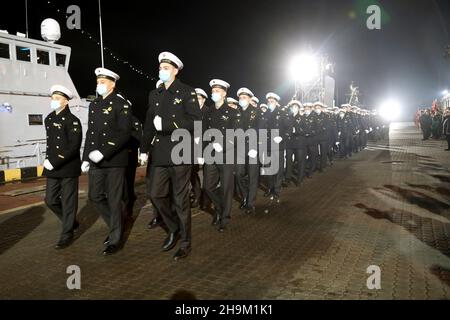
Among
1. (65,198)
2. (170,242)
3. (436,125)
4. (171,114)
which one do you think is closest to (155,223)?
(170,242)

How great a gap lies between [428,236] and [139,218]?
449 cm

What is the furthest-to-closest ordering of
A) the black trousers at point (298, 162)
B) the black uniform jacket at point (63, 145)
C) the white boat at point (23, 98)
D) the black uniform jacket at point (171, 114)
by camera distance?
the white boat at point (23, 98), the black trousers at point (298, 162), the black uniform jacket at point (63, 145), the black uniform jacket at point (171, 114)

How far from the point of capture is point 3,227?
643 cm

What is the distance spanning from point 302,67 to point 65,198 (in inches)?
773

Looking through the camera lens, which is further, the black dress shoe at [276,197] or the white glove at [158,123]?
the black dress shoe at [276,197]

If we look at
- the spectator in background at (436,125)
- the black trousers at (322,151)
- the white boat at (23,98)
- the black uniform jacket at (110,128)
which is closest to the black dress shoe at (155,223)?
the black uniform jacket at (110,128)

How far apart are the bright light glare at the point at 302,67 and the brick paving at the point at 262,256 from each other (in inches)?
626

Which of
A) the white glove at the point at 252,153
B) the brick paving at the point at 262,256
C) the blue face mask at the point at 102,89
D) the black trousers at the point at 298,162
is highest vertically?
the blue face mask at the point at 102,89

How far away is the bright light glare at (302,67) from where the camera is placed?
22.7 metres

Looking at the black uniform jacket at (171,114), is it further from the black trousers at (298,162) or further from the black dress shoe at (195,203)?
the black trousers at (298,162)

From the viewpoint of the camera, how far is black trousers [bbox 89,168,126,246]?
16.2 ft

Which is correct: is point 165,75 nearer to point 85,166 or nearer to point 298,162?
point 85,166

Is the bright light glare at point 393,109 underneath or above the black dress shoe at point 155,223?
above
